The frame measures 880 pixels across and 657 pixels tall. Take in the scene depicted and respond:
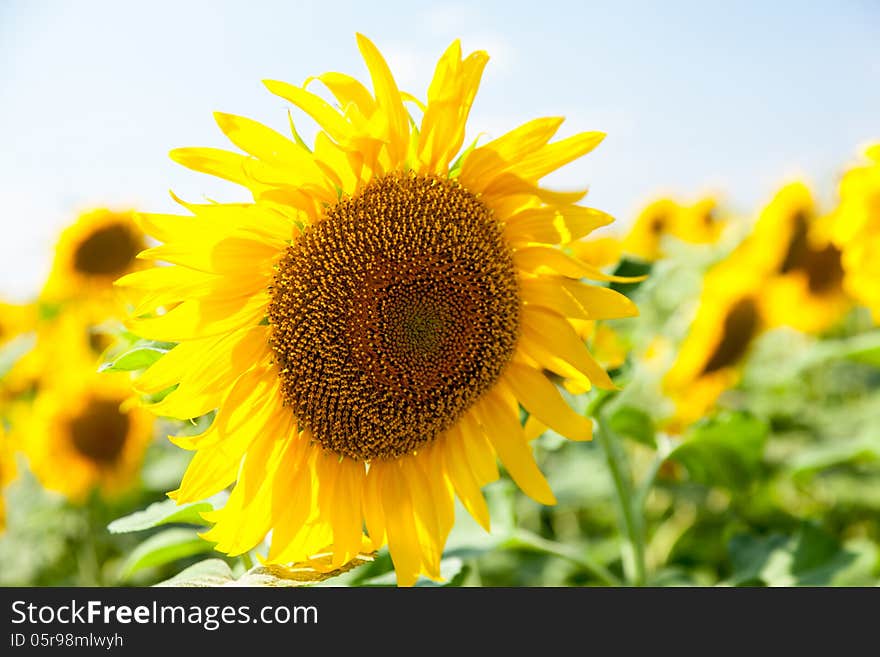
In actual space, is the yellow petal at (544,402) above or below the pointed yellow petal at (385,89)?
below

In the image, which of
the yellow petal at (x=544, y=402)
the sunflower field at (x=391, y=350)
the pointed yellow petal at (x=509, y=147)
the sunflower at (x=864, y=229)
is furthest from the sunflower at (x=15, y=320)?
the sunflower at (x=864, y=229)

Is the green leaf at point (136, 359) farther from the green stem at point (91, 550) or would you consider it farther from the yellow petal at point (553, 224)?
the green stem at point (91, 550)

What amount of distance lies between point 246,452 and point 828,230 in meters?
2.69

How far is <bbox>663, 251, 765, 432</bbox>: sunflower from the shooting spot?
10.8 ft

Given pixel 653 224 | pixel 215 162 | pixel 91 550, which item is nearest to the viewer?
pixel 215 162

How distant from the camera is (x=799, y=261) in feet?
13.3

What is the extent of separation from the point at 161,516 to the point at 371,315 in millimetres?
552

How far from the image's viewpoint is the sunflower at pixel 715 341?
328 cm

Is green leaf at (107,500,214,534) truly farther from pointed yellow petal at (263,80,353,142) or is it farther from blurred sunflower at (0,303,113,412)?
blurred sunflower at (0,303,113,412)

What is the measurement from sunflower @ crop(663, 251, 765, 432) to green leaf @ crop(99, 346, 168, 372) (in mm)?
2187

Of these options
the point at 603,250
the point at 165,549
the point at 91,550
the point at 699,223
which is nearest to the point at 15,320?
the point at 91,550

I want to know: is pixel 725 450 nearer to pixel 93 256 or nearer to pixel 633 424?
pixel 633 424

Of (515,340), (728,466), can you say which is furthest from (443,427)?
(728,466)
